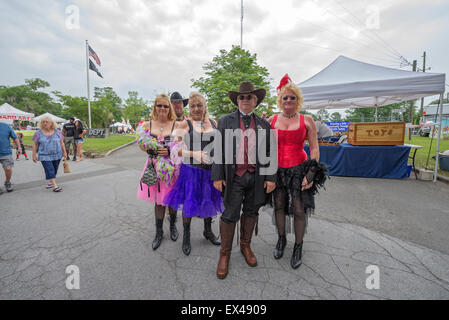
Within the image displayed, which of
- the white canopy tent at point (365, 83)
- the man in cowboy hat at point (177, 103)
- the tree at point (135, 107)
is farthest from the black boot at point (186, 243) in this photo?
the tree at point (135, 107)

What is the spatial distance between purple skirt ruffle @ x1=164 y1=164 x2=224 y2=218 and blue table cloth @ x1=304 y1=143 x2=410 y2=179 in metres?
4.38

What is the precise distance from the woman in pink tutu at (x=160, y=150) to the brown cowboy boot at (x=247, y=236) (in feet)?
3.37

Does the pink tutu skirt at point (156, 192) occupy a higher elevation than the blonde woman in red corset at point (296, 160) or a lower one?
lower

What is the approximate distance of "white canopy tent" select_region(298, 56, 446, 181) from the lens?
5.13 meters

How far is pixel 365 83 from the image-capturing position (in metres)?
5.52

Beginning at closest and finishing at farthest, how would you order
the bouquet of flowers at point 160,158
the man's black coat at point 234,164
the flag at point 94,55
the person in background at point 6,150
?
→ the man's black coat at point 234,164 → the bouquet of flowers at point 160,158 → the person in background at point 6,150 → the flag at point 94,55

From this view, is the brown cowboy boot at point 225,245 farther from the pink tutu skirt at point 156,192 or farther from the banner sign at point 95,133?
the banner sign at point 95,133

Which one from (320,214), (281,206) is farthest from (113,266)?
(320,214)

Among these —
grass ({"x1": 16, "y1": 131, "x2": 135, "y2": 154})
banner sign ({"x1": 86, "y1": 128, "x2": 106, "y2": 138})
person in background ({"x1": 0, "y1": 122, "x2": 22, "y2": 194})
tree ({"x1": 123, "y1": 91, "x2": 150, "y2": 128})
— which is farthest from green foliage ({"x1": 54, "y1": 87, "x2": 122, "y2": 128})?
person in background ({"x1": 0, "y1": 122, "x2": 22, "y2": 194})

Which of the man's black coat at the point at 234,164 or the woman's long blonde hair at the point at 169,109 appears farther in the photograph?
the woman's long blonde hair at the point at 169,109

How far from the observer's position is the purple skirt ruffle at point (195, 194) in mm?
2344

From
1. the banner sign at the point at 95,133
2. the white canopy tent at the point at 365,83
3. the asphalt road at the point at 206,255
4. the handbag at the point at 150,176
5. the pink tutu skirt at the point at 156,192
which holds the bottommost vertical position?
the asphalt road at the point at 206,255

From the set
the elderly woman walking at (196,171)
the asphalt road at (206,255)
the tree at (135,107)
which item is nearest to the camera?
the asphalt road at (206,255)

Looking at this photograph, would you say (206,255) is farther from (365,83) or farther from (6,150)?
(365,83)
